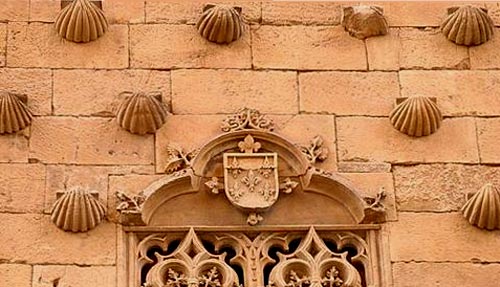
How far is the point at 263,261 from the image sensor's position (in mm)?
13875

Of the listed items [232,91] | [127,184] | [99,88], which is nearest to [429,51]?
[232,91]

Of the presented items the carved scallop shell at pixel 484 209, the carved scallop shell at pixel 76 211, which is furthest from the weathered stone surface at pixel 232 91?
the carved scallop shell at pixel 484 209

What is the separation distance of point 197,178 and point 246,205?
1.15 feet

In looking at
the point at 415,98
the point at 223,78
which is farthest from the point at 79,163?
the point at 415,98

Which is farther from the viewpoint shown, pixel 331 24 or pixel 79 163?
pixel 331 24

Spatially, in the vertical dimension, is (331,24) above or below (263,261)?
above

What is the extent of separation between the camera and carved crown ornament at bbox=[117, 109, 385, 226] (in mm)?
14039

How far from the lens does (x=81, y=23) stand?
48.4 ft

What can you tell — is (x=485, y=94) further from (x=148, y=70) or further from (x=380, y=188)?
(x=148, y=70)

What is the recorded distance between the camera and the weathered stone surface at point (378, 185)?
14125mm

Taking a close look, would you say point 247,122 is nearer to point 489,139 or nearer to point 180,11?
point 180,11

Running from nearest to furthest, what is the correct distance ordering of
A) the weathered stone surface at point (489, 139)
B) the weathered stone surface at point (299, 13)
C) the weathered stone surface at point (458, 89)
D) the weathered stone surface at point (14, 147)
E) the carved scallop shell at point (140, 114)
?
the weathered stone surface at point (14, 147)
the carved scallop shell at point (140, 114)
the weathered stone surface at point (489, 139)
the weathered stone surface at point (458, 89)
the weathered stone surface at point (299, 13)

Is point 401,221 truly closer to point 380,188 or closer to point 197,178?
point 380,188

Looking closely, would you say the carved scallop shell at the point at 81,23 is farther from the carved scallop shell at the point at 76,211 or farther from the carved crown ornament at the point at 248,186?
the carved scallop shell at the point at 76,211
